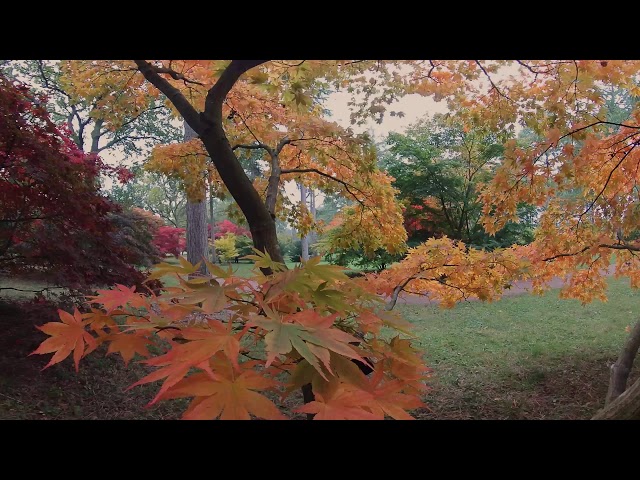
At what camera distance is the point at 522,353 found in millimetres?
3035

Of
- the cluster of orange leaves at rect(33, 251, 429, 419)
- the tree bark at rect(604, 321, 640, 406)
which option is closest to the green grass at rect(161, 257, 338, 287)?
the cluster of orange leaves at rect(33, 251, 429, 419)

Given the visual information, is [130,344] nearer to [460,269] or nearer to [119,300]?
[119,300]

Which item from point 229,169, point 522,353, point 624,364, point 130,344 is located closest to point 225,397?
point 130,344

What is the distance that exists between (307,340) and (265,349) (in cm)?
3

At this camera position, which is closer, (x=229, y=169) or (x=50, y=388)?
(x=229, y=169)

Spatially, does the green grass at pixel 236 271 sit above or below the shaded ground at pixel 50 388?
above

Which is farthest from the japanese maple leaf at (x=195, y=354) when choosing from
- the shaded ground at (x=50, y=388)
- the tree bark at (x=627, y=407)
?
the shaded ground at (x=50, y=388)

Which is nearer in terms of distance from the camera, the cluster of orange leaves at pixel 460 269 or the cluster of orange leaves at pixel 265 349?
the cluster of orange leaves at pixel 265 349

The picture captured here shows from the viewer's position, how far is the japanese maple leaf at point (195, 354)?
0.24m

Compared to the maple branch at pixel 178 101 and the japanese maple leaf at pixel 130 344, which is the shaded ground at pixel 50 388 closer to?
the maple branch at pixel 178 101
